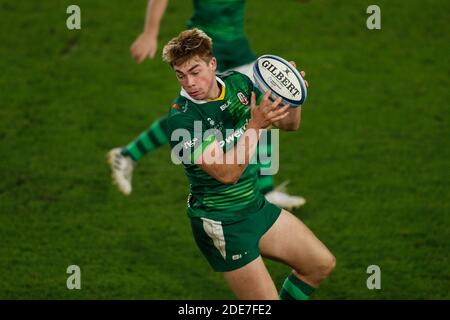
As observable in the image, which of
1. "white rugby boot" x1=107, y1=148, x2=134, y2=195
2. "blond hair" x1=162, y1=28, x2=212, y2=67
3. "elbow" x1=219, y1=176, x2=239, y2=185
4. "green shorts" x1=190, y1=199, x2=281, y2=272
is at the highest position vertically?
"blond hair" x1=162, y1=28, x2=212, y2=67

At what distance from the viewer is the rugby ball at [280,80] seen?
561 centimetres

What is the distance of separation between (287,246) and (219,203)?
0.55m

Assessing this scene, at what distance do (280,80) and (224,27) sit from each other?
8.69ft

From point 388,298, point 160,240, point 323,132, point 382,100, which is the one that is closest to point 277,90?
point 388,298

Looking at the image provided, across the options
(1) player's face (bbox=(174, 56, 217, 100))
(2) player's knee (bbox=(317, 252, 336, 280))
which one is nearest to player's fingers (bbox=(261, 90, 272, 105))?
(1) player's face (bbox=(174, 56, 217, 100))

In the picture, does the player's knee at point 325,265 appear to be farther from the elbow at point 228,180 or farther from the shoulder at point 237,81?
the shoulder at point 237,81

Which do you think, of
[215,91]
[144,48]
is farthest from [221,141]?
[144,48]

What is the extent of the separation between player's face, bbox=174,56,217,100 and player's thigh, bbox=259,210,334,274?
39.8 inches

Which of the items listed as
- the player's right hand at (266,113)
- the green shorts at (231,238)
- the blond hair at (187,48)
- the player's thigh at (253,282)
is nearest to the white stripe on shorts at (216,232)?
the green shorts at (231,238)

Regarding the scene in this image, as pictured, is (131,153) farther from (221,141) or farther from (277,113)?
(277,113)

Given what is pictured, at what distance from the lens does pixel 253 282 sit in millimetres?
5805

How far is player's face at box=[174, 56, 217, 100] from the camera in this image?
220 inches

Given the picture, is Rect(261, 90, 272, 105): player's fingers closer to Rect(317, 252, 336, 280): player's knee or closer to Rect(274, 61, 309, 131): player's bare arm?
Rect(274, 61, 309, 131): player's bare arm

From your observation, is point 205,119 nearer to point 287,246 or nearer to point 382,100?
point 287,246
